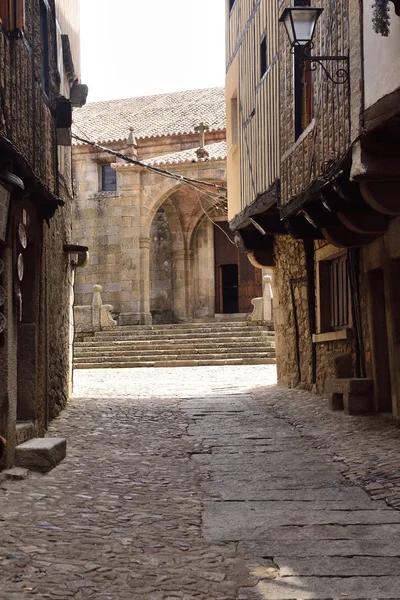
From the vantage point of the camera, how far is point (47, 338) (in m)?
9.12

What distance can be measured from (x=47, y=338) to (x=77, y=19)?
6.02m

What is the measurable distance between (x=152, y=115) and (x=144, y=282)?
9310 mm

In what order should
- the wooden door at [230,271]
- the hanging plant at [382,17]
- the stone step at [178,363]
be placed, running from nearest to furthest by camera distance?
1. the hanging plant at [382,17]
2. the stone step at [178,363]
3. the wooden door at [230,271]

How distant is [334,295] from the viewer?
11.0 metres

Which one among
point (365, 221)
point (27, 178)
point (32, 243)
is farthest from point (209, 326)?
point (27, 178)

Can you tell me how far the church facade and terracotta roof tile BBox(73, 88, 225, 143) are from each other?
0.32 ft

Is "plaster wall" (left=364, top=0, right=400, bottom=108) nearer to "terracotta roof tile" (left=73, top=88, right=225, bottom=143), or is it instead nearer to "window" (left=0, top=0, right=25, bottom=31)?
"window" (left=0, top=0, right=25, bottom=31)

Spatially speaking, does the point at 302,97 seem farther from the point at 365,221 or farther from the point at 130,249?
the point at 130,249

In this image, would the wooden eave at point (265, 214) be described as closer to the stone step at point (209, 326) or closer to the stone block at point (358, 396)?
the stone block at point (358, 396)

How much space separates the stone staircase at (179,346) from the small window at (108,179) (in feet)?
28.1

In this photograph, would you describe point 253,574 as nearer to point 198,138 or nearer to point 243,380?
point 243,380

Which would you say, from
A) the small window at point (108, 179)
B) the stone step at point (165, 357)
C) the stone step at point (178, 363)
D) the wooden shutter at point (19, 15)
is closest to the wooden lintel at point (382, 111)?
the wooden shutter at point (19, 15)

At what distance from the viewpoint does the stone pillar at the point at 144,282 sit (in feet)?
86.7

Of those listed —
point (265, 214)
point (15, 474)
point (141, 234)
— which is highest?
point (141, 234)
